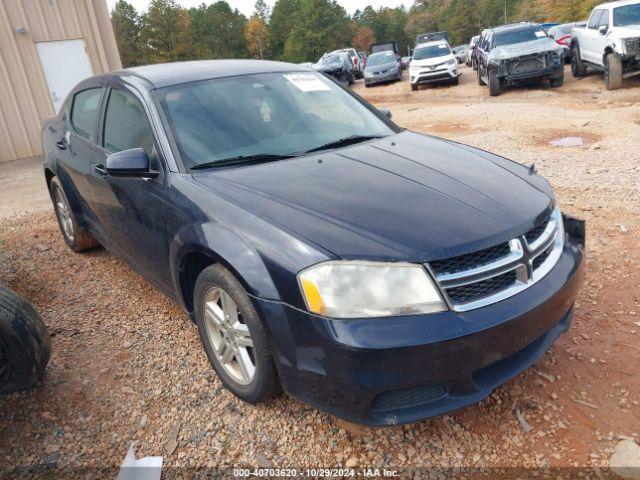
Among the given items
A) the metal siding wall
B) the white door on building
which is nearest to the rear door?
the metal siding wall

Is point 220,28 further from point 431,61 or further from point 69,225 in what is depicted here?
point 69,225

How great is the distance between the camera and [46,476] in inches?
86.8

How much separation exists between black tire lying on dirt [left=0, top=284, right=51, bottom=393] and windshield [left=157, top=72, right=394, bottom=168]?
3.65 feet

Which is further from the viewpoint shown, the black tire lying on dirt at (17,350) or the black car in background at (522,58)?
the black car in background at (522,58)

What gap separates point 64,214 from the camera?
4684mm

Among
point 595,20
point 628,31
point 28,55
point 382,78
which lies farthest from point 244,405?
point 382,78

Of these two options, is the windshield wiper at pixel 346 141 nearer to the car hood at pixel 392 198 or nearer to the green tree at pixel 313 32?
the car hood at pixel 392 198

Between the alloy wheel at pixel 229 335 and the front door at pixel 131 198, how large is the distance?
48 centimetres

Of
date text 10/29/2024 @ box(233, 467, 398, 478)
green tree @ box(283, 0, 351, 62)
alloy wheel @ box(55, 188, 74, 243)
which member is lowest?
date text 10/29/2024 @ box(233, 467, 398, 478)

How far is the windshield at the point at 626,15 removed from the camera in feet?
36.7

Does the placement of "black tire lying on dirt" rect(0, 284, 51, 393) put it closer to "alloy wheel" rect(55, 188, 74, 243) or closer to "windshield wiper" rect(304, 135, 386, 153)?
"windshield wiper" rect(304, 135, 386, 153)

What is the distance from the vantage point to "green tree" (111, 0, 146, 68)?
52.2 m

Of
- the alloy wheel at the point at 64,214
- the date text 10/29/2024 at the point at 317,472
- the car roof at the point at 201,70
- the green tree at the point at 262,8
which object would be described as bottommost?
the date text 10/29/2024 at the point at 317,472

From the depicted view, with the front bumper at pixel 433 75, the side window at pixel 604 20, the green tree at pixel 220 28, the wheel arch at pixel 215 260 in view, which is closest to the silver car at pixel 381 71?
the front bumper at pixel 433 75
